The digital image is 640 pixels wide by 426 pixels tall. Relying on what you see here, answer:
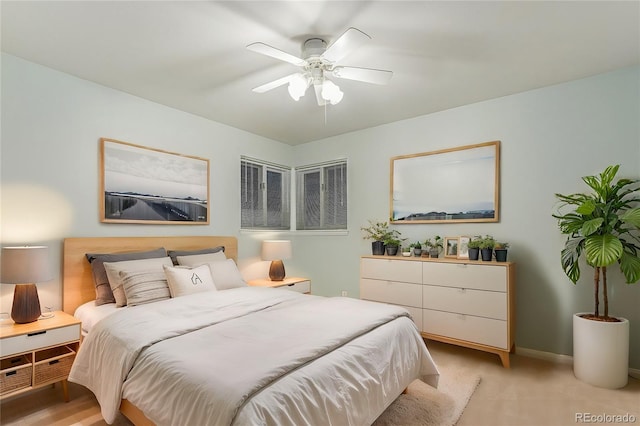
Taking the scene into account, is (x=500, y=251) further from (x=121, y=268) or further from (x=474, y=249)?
(x=121, y=268)

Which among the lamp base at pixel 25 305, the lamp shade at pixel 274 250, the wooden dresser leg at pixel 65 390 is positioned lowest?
the wooden dresser leg at pixel 65 390

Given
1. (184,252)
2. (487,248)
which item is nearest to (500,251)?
(487,248)

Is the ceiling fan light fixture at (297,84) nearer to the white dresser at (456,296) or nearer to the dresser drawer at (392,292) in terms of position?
the white dresser at (456,296)

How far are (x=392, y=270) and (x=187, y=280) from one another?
2098 mm

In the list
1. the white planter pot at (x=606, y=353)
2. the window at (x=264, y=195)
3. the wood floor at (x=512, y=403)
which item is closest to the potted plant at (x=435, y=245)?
the wood floor at (x=512, y=403)

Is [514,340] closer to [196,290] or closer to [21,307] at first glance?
[196,290]

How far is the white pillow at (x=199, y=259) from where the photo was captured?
329 cm

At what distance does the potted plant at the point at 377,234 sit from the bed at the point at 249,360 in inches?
52.2

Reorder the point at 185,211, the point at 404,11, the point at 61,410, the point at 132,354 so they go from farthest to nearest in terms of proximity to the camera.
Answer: the point at 185,211
the point at 61,410
the point at 404,11
the point at 132,354

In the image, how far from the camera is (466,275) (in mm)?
3197

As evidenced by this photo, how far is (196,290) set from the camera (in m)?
2.85

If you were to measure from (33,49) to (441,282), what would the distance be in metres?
3.95

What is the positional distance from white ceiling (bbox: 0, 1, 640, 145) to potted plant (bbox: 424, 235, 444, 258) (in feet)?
4.92

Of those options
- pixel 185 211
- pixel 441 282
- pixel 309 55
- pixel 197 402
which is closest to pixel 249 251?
pixel 185 211
